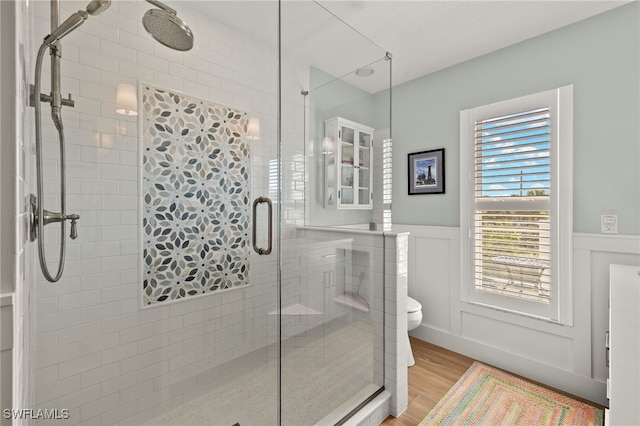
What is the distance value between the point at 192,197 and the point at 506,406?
2265mm

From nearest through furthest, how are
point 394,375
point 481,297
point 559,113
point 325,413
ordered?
point 325,413 < point 394,375 < point 559,113 < point 481,297

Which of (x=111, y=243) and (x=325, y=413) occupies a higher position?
(x=111, y=243)

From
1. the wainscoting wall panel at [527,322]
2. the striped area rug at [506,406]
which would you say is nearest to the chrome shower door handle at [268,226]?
the wainscoting wall panel at [527,322]

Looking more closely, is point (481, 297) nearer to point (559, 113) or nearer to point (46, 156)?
point (559, 113)

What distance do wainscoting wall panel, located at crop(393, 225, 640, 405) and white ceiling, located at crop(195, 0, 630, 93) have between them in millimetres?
1216

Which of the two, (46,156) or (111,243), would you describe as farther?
(111,243)

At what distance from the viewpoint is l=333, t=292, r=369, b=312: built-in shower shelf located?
1826 mm

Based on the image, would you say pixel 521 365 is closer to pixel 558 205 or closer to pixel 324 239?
pixel 558 205

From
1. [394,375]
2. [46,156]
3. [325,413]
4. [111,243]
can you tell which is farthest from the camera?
[394,375]

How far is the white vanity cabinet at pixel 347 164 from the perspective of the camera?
5.77 feet

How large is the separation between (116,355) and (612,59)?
332 cm

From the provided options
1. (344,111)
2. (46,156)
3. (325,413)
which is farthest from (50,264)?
(344,111)

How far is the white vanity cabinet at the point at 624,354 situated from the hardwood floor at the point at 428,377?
1156 mm

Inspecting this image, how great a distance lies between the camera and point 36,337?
48.6 inches
